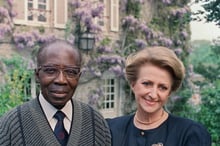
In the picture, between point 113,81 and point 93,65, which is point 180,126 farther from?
point 113,81

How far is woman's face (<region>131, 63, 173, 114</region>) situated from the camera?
82.6 inches

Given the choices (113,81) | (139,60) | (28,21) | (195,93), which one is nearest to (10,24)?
(28,21)

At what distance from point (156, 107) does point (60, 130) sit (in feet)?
1.92

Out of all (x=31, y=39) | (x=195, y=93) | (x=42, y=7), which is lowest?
(x=195, y=93)

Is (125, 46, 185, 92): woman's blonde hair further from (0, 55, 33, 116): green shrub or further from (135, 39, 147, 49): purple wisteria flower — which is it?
(135, 39, 147, 49): purple wisteria flower

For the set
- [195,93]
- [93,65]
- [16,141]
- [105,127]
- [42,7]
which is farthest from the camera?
[195,93]

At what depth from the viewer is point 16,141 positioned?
Result: 5.57 feet

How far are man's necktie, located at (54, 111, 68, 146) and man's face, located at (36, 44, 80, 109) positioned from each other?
0.06 meters

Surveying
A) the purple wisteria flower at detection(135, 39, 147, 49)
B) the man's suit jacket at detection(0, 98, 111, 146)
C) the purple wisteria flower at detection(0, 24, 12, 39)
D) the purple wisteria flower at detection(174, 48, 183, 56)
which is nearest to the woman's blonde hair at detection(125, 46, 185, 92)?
the man's suit jacket at detection(0, 98, 111, 146)

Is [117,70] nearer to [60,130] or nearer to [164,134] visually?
[164,134]

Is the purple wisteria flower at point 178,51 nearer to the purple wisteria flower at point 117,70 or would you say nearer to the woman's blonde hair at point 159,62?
the purple wisteria flower at point 117,70

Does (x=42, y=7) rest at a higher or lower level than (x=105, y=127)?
higher

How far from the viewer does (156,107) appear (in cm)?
214

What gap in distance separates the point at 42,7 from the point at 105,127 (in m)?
7.31
